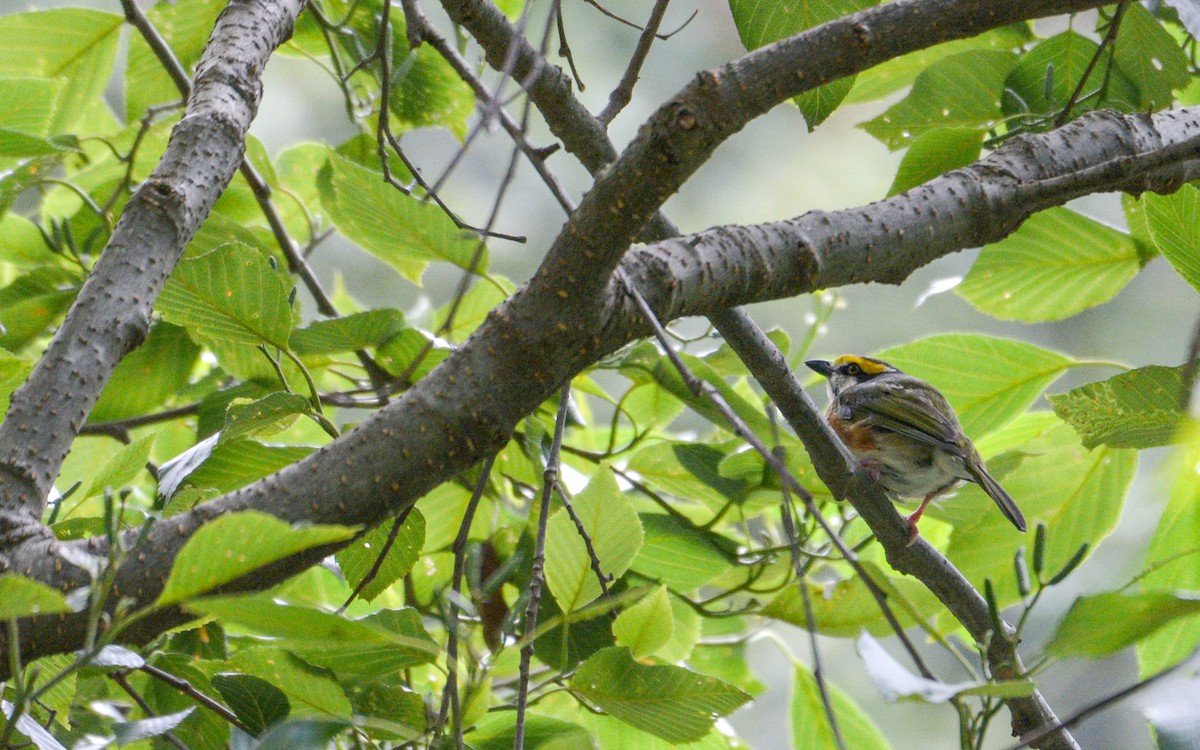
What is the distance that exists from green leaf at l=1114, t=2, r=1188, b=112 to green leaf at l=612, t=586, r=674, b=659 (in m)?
1.34

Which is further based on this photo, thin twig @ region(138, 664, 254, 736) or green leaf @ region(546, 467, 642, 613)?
green leaf @ region(546, 467, 642, 613)

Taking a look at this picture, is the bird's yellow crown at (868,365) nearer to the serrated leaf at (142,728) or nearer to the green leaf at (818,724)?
the green leaf at (818,724)

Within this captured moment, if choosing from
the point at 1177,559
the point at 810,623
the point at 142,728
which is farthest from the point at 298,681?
the point at 1177,559

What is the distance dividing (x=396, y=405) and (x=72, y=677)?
0.74 m

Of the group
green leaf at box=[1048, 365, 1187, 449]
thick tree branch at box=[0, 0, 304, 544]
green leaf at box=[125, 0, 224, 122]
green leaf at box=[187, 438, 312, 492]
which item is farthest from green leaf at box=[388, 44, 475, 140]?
green leaf at box=[1048, 365, 1187, 449]

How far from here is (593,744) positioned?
4.71 feet

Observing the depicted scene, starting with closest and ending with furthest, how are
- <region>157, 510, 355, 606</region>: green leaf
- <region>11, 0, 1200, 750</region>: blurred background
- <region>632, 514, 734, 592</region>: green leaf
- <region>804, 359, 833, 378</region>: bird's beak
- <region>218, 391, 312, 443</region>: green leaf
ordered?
<region>157, 510, 355, 606</region>: green leaf < <region>218, 391, 312, 443</region>: green leaf < <region>632, 514, 734, 592</region>: green leaf < <region>804, 359, 833, 378</region>: bird's beak < <region>11, 0, 1200, 750</region>: blurred background

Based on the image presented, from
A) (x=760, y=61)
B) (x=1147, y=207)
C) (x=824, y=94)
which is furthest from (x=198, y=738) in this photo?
(x=1147, y=207)

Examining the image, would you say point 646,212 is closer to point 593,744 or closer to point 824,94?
point 824,94

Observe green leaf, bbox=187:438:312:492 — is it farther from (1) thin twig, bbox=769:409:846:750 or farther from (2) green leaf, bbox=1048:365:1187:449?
(2) green leaf, bbox=1048:365:1187:449

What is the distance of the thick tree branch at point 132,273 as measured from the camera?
1.15 m

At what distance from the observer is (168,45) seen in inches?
92.1

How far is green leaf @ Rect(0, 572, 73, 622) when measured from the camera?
86 cm

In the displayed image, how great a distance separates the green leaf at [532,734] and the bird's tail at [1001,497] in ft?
3.25
